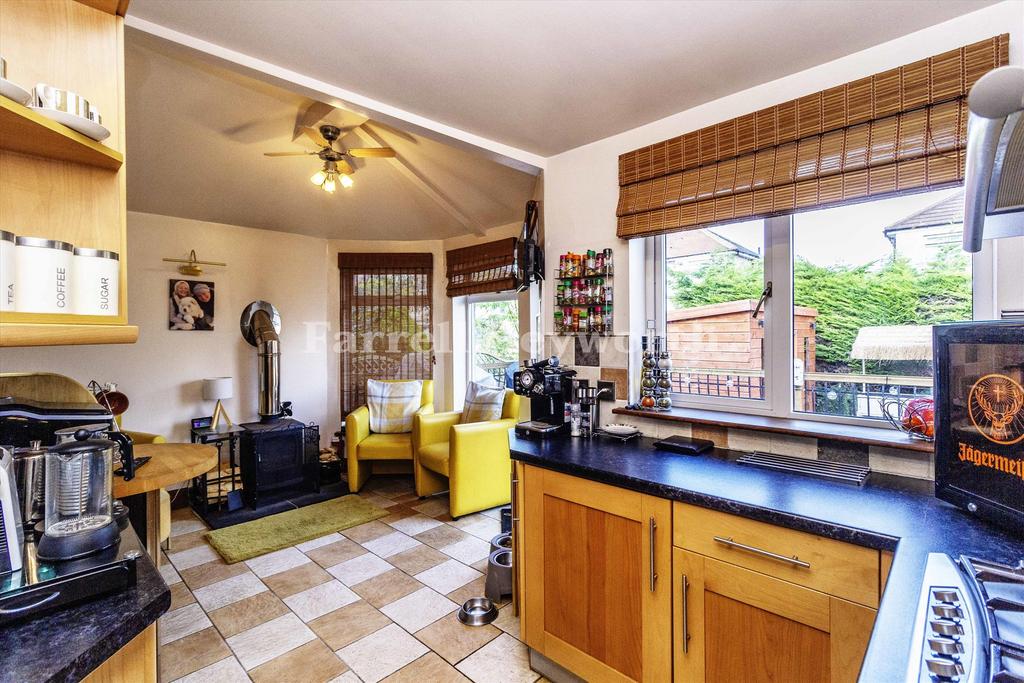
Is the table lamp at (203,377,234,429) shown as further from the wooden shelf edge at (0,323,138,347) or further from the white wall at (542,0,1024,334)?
the wooden shelf edge at (0,323,138,347)

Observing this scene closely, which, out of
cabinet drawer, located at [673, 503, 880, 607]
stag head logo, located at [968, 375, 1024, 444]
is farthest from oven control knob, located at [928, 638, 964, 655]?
stag head logo, located at [968, 375, 1024, 444]

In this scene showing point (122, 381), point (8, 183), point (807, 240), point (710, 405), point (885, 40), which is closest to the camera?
point (8, 183)

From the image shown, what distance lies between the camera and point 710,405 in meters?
2.19

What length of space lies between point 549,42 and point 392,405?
10.9 ft

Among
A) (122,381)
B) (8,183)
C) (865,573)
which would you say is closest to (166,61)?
(8,183)

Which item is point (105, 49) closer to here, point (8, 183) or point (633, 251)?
point (8, 183)

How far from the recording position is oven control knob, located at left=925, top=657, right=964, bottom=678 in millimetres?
558

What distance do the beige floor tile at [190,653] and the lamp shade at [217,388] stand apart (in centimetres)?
232

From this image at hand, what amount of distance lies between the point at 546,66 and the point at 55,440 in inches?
79.4

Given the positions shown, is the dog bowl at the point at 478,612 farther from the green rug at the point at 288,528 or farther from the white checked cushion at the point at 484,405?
the white checked cushion at the point at 484,405

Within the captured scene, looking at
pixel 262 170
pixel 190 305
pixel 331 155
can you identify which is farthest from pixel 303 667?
pixel 262 170

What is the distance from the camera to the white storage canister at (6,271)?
2.81 ft

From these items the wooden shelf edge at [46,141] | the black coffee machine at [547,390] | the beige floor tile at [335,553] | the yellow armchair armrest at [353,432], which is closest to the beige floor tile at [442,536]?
the beige floor tile at [335,553]

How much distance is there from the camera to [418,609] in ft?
7.48
